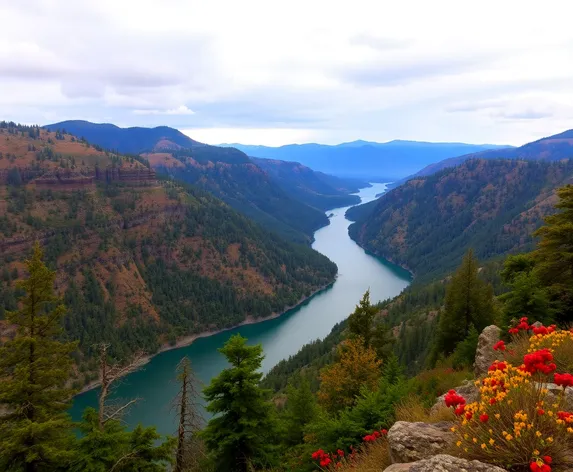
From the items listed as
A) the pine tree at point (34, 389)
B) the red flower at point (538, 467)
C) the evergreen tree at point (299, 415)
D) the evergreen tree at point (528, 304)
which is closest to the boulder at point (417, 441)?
the red flower at point (538, 467)

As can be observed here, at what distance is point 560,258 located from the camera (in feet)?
78.2

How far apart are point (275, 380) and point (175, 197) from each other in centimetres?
12478

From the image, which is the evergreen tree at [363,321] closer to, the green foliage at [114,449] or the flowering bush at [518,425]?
the green foliage at [114,449]

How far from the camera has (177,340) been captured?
422 ft

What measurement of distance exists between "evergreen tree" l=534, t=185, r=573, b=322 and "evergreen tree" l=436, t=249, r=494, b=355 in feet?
32.3

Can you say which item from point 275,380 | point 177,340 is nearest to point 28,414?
point 275,380

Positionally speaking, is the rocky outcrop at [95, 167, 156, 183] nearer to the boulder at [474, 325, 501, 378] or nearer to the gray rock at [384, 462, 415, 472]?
the boulder at [474, 325, 501, 378]

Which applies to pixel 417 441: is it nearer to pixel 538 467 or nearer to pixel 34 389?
pixel 538 467

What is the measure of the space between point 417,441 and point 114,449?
1731 cm

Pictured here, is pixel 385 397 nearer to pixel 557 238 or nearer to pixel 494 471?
pixel 494 471

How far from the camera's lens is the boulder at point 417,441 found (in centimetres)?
845

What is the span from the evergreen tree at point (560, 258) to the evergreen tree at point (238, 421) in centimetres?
1745

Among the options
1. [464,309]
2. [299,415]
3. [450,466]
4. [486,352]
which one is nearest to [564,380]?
[450,466]

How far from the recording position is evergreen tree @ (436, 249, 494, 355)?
112 ft
